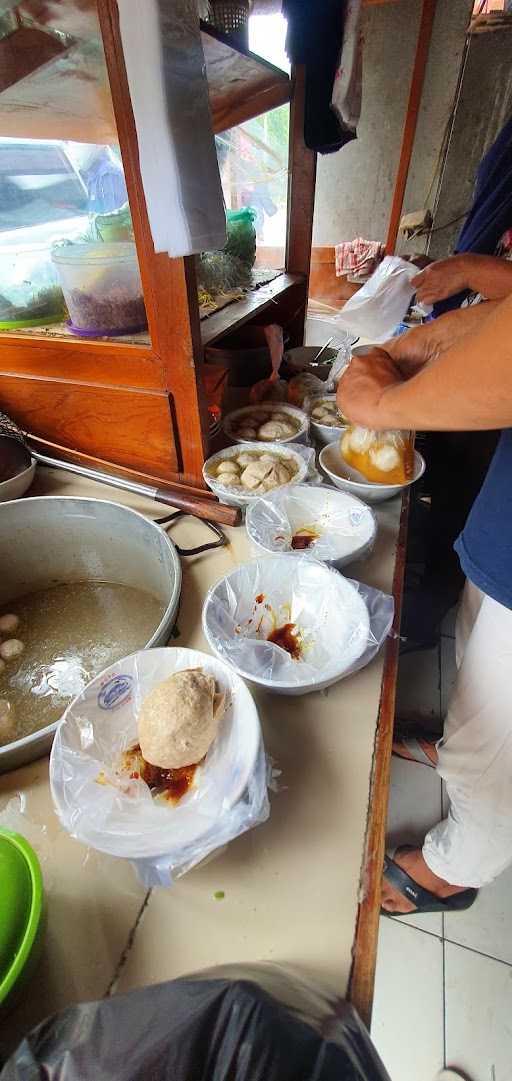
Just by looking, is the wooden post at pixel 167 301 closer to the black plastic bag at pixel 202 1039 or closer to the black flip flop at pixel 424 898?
the black plastic bag at pixel 202 1039

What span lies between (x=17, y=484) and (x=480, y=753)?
108cm

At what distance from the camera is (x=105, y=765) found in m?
0.56

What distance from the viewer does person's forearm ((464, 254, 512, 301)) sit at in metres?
1.15

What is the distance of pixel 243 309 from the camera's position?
1.26 metres

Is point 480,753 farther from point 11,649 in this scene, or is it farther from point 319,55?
point 319,55

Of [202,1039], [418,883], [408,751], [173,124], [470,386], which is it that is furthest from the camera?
[408,751]

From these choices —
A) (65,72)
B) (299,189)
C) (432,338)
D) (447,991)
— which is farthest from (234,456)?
(447,991)

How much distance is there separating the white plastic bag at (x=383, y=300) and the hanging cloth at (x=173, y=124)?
0.88 m

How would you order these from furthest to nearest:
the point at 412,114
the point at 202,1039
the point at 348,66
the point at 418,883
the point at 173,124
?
the point at 412,114, the point at 348,66, the point at 418,883, the point at 173,124, the point at 202,1039

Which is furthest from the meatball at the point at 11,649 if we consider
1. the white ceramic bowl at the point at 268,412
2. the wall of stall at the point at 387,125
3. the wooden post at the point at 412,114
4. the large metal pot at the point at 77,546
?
the wall of stall at the point at 387,125

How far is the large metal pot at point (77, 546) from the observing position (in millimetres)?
1028

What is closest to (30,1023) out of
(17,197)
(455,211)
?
(17,197)

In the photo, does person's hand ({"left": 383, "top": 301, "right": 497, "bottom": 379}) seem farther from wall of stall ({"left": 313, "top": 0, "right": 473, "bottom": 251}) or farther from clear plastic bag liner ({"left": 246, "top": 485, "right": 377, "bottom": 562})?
wall of stall ({"left": 313, "top": 0, "right": 473, "bottom": 251})

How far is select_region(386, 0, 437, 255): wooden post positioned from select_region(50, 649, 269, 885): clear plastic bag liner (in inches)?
161
